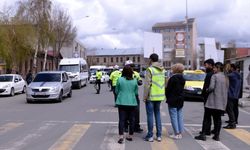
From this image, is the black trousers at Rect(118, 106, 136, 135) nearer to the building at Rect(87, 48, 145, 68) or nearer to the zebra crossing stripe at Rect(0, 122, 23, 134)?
the zebra crossing stripe at Rect(0, 122, 23, 134)

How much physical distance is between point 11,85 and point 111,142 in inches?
765

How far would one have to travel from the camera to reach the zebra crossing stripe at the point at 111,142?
8.50 m

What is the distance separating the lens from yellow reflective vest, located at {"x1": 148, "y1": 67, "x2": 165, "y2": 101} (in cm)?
916

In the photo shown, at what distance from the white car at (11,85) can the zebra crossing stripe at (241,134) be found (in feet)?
60.2

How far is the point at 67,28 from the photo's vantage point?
6331 centimetres

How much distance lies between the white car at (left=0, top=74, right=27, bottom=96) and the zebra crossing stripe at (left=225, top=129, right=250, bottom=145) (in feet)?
60.2

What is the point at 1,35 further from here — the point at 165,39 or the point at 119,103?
the point at 165,39

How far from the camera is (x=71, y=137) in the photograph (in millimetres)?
9812

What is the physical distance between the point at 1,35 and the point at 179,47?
611 inches

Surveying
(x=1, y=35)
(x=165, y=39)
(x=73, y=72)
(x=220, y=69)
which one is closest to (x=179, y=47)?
(x=73, y=72)

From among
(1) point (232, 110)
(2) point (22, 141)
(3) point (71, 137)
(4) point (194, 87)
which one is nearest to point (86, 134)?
(3) point (71, 137)

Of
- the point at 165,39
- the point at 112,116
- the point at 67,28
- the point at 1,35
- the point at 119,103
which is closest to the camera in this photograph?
the point at 119,103

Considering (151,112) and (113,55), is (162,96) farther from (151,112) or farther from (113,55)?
(113,55)

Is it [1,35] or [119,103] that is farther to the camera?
[1,35]
